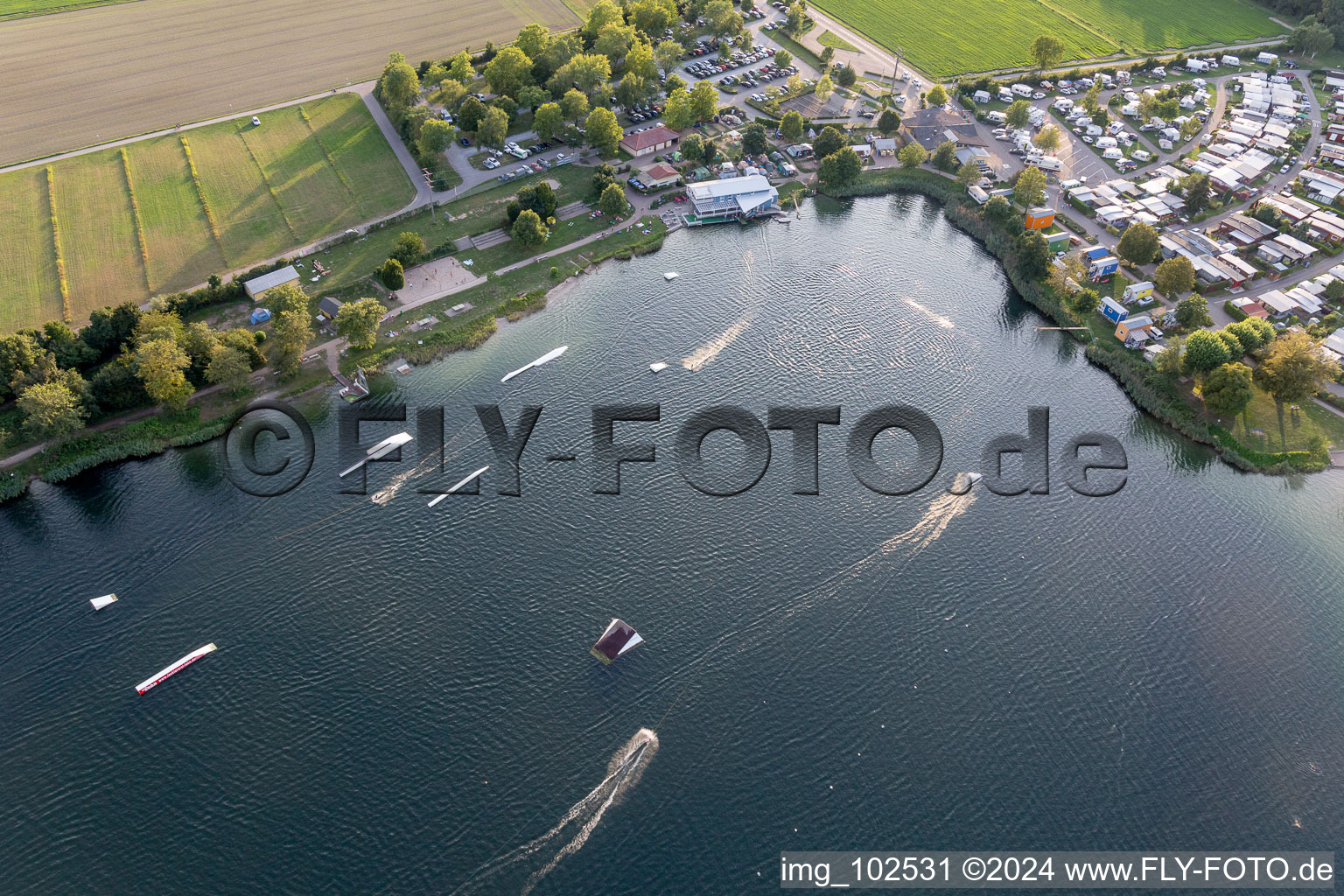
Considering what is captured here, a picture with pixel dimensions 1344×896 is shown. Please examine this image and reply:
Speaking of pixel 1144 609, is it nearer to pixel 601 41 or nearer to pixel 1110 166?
pixel 1110 166

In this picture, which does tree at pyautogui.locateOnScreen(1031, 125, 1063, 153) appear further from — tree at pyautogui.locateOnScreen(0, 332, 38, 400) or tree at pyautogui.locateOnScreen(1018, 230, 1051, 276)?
tree at pyautogui.locateOnScreen(0, 332, 38, 400)

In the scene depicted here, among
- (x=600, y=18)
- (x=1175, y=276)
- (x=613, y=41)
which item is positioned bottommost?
(x=1175, y=276)

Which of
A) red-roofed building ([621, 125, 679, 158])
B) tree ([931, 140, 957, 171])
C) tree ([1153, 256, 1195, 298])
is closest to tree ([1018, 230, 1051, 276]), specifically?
tree ([1153, 256, 1195, 298])

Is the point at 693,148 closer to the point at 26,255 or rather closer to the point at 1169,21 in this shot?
the point at 26,255

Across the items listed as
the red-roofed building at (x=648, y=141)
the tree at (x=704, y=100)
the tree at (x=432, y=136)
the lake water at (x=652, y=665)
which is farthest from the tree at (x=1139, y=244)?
the tree at (x=432, y=136)

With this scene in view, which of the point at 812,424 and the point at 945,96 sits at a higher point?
the point at 945,96

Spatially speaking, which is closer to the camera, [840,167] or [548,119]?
[840,167]

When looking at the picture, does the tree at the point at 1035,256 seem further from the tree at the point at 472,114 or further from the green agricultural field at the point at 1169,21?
the green agricultural field at the point at 1169,21

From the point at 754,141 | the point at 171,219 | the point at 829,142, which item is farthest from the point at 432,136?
the point at 829,142

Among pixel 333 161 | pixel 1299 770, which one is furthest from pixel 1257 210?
pixel 333 161
